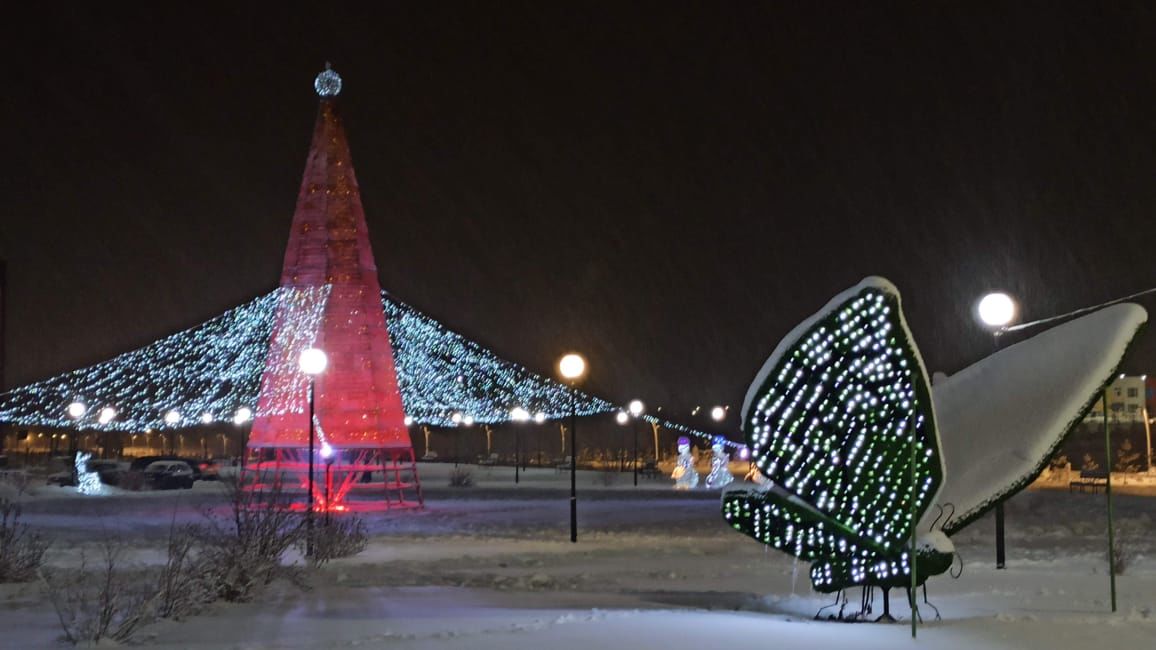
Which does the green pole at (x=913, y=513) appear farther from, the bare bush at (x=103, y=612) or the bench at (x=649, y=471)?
the bench at (x=649, y=471)

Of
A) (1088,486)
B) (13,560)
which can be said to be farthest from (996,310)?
(1088,486)

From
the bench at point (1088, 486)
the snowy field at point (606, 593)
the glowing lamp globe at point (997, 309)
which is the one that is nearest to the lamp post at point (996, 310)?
the glowing lamp globe at point (997, 309)

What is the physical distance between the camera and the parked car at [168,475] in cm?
4425

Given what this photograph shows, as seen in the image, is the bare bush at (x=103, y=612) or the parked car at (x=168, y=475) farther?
the parked car at (x=168, y=475)

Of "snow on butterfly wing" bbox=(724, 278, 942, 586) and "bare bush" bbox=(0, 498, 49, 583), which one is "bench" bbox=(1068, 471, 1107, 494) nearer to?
"snow on butterfly wing" bbox=(724, 278, 942, 586)

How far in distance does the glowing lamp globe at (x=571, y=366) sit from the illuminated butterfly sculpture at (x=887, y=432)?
1009 cm

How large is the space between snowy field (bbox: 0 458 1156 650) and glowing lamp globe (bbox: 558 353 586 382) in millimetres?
2797

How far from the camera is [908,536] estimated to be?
35.9 feet

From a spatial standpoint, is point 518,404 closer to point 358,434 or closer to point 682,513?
point 682,513

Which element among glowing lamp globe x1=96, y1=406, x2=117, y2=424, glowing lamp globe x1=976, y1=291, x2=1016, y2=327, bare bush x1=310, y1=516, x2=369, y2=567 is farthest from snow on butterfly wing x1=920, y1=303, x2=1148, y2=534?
glowing lamp globe x1=96, y1=406, x2=117, y2=424

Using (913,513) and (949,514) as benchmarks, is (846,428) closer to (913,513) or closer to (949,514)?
(913,513)

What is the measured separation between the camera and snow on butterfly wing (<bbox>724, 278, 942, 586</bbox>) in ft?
34.4

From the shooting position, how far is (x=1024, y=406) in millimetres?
11070

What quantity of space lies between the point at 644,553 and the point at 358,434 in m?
9.08
